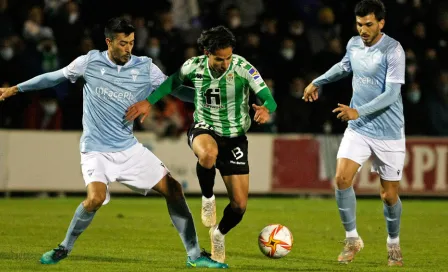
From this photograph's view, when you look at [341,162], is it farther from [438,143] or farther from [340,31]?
[340,31]

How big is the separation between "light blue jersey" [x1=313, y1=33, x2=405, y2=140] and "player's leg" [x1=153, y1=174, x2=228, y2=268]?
1.88m

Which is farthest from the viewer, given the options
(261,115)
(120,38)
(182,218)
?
(182,218)

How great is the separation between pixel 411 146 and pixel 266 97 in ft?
34.3

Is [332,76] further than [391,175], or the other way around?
[332,76]

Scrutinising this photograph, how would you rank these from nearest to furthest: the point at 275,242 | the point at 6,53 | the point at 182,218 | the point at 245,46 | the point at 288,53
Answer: the point at 182,218 → the point at 275,242 → the point at 6,53 → the point at 245,46 → the point at 288,53

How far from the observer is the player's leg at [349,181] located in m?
10.1

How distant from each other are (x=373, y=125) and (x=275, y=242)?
156cm

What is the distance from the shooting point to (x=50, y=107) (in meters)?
17.9

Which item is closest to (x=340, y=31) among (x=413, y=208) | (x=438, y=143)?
(x=438, y=143)

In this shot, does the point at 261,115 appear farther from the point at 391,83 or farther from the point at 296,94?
the point at 296,94

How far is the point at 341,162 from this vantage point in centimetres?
1012

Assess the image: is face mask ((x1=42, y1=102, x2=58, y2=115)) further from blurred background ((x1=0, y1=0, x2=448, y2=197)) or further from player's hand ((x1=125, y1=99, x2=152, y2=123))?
player's hand ((x1=125, y1=99, x2=152, y2=123))

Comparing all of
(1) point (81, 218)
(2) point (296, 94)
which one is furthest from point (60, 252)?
(2) point (296, 94)

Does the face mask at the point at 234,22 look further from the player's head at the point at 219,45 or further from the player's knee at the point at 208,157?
the player's knee at the point at 208,157
